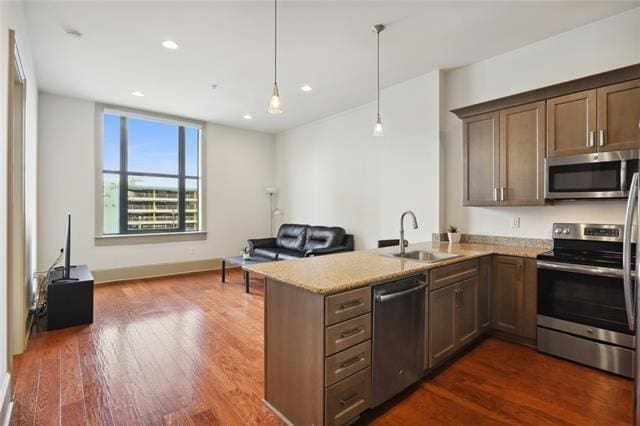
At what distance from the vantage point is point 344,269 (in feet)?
7.09

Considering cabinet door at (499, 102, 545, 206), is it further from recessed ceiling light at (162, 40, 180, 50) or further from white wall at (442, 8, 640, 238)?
recessed ceiling light at (162, 40, 180, 50)

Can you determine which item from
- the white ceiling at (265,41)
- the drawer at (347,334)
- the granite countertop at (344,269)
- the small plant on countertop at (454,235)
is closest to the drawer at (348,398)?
the drawer at (347,334)

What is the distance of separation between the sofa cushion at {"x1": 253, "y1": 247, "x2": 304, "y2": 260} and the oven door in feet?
11.1

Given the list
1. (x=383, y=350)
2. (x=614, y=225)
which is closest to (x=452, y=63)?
(x=614, y=225)

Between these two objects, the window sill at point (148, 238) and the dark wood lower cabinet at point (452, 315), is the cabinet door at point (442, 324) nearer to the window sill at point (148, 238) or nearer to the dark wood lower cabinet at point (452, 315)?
the dark wood lower cabinet at point (452, 315)

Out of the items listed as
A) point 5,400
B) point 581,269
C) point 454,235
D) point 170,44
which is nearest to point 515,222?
point 454,235

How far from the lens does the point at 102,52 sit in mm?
3508

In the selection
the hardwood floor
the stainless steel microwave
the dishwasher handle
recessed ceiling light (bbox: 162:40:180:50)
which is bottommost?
the hardwood floor

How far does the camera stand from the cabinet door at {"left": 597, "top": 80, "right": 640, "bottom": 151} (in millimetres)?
2510

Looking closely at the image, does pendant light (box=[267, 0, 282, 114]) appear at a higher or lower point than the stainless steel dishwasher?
higher

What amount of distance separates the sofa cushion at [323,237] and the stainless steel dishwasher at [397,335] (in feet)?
9.97

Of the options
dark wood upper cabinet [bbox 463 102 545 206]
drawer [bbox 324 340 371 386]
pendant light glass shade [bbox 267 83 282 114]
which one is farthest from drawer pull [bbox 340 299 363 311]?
dark wood upper cabinet [bbox 463 102 545 206]

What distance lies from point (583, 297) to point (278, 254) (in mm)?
3940

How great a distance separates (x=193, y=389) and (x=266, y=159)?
18.3ft
